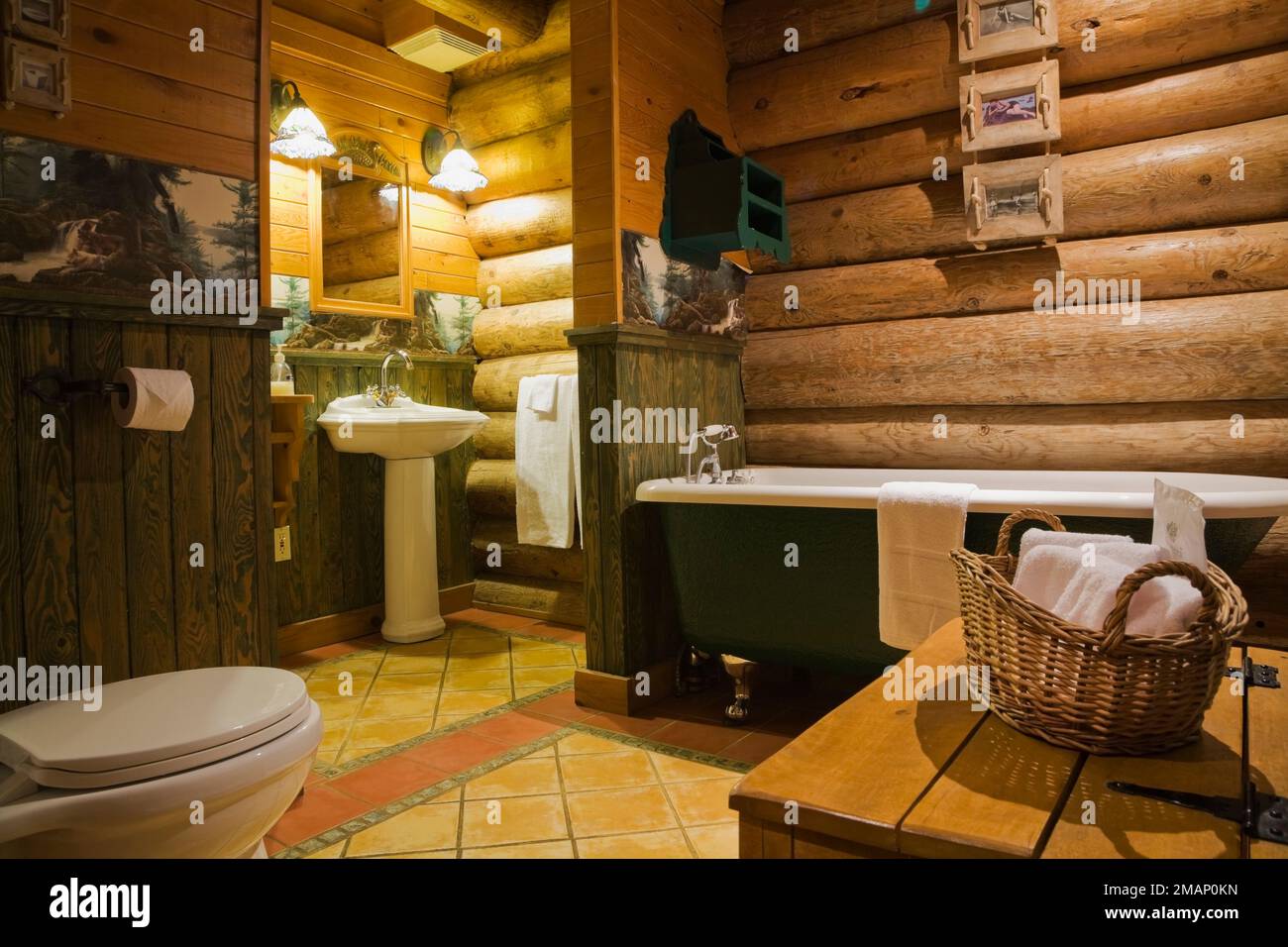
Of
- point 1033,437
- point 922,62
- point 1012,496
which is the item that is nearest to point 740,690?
point 1012,496

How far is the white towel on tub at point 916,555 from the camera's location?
240 cm

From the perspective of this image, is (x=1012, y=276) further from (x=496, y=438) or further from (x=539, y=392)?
(x=496, y=438)

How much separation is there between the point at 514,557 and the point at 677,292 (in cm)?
178

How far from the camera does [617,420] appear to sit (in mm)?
2996

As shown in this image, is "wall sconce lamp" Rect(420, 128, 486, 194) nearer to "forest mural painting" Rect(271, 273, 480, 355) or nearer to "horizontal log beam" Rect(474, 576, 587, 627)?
"forest mural painting" Rect(271, 273, 480, 355)

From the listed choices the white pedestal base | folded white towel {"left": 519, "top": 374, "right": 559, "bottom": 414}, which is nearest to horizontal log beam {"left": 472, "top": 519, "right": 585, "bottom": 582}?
the white pedestal base

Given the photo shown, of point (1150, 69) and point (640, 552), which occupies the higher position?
point (1150, 69)

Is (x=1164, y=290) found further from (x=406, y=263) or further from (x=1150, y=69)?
(x=406, y=263)

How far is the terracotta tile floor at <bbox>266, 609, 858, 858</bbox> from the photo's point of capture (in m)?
2.13

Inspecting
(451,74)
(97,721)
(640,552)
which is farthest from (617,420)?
(451,74)

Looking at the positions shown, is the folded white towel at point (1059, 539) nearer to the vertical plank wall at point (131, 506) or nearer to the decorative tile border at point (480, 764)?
the decorative tile border at point (480, 764)

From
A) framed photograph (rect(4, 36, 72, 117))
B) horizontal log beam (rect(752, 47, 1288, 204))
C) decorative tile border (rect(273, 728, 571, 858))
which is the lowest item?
decorative tile border (rect(273, 728, 571, 858))

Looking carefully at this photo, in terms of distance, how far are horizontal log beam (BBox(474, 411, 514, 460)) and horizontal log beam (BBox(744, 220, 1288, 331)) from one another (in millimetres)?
1407

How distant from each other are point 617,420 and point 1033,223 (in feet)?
5.27
